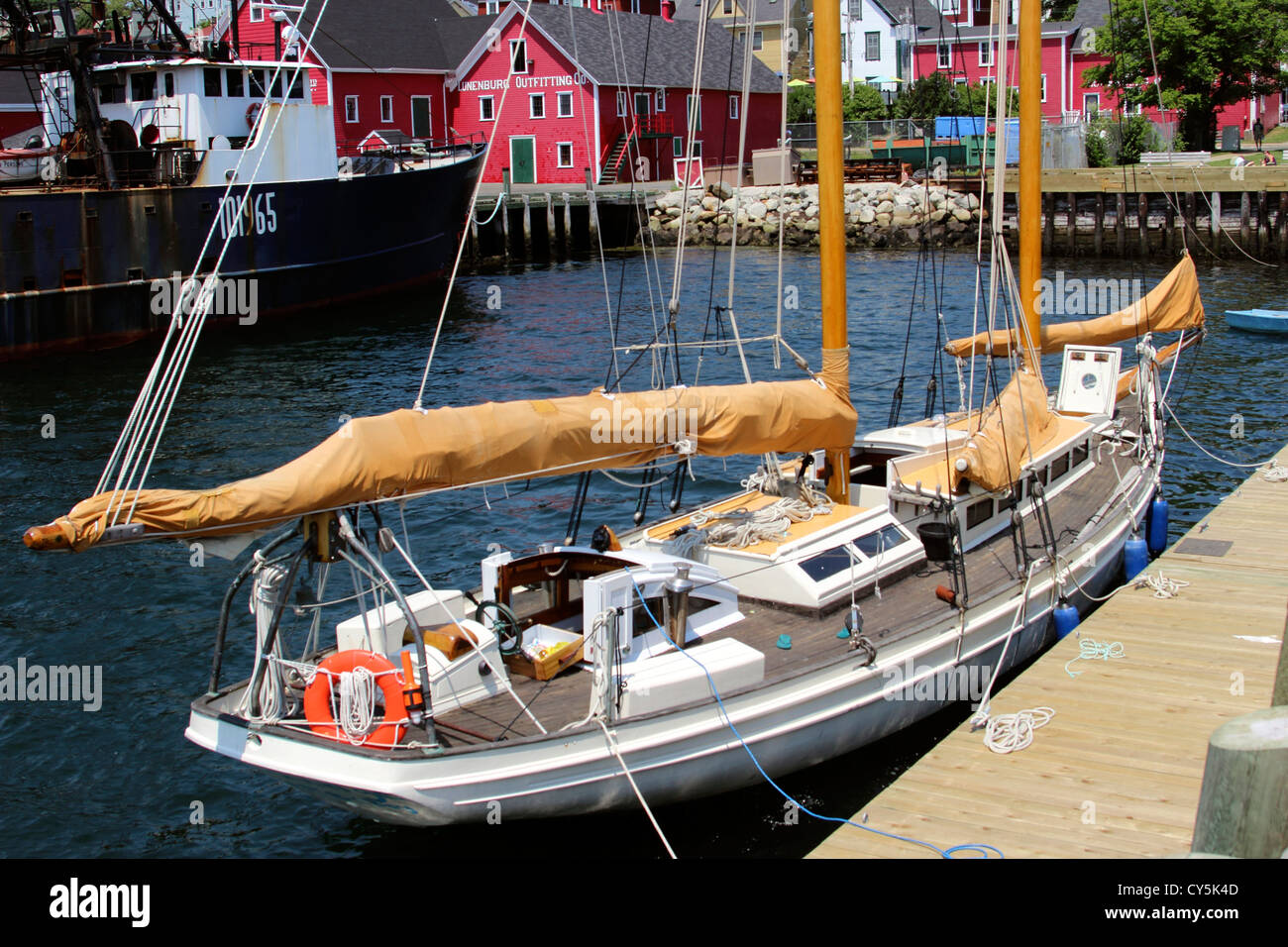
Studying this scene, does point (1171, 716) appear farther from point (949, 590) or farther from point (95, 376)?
point (95, 376)

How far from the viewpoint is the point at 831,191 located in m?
15.5

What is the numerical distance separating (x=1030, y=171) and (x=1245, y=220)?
38.0 metres

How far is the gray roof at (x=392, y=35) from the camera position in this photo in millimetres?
70500

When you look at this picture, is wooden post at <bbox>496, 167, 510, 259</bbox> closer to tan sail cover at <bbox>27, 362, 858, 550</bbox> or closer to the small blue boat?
the small blue boat

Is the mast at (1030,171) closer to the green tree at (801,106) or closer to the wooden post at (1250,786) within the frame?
the wooden post at (1250,786)

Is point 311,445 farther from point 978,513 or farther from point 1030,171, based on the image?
point 978,513

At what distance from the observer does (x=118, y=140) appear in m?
45.7

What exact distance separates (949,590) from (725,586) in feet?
9.35

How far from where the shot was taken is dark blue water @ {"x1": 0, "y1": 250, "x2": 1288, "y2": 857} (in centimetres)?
1382

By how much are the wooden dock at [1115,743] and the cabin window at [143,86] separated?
4135cm

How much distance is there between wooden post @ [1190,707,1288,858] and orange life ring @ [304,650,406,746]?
23.8 feet
